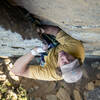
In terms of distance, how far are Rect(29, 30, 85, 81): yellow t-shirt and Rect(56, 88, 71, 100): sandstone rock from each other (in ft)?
5.42

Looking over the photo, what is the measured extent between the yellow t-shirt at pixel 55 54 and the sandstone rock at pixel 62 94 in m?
1.65

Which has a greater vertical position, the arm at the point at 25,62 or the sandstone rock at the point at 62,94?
the arm at the point at 25,62

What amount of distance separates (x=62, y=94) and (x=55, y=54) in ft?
5.91

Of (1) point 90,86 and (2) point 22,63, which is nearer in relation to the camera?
(2) point 22,63

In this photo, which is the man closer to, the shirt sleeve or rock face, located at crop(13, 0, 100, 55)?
the shirt sleeve

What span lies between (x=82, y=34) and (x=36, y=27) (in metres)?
0.55

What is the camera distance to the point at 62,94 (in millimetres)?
3205

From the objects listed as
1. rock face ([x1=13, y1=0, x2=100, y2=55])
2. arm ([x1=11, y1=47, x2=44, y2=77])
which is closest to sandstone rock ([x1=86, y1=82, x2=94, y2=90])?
arm ([x1=11, y1=47, x2=44, y2=77])

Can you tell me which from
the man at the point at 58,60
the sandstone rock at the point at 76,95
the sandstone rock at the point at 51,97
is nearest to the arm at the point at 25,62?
the man at the point at 58,60

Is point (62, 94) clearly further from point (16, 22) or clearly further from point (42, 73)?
point (16, 22)

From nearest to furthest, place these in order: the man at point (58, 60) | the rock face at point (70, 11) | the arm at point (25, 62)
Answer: the rock face at point (70, 11)
the man at point (58, 60)
the arm at point (25, 62)

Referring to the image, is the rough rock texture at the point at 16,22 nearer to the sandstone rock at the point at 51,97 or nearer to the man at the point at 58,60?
the man at the point at 58,60

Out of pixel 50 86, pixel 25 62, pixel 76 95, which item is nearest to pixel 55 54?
pixel 25 62

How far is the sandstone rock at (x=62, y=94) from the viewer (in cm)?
317
